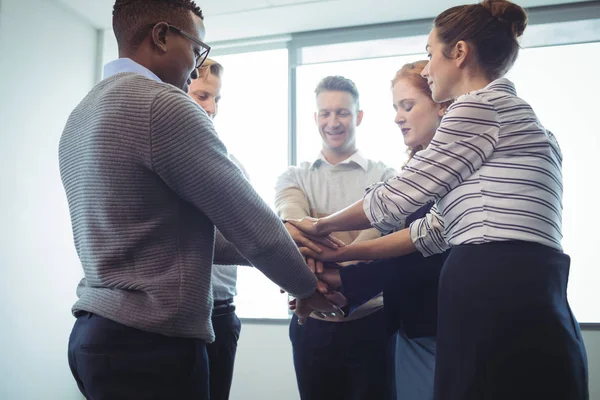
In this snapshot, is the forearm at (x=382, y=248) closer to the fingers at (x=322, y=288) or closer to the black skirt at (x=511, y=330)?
the fingers at (x=322, y=288)

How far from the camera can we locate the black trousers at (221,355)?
5.67 feet

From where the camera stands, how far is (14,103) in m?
2.88

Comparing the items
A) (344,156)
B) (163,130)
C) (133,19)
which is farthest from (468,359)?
(344,156)

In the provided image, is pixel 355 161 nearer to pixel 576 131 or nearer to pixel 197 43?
pixel 197 43

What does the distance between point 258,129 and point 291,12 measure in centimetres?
85

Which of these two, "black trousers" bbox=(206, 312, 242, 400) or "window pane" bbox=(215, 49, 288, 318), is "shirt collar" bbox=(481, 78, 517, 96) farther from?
"window pane" bbox=(215, 49, 288, 318)

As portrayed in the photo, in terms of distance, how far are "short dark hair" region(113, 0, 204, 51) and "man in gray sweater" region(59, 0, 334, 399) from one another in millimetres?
173

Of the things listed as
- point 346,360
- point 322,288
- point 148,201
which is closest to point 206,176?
point 148,201

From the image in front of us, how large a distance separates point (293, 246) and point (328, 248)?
23.1 inches

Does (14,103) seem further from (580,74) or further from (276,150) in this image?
(580,74)

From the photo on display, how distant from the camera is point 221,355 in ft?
5.77

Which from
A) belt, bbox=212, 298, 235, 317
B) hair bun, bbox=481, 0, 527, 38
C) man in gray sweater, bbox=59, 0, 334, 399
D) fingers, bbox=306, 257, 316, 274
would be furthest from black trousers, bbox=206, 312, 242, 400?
hair bun, bbox=481, 0, 527, 38

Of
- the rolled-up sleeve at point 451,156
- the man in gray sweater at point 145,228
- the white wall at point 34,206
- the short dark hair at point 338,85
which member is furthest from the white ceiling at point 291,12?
the man in gray sweater at point 145,228

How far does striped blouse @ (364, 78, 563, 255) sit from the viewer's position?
104 centimetres
